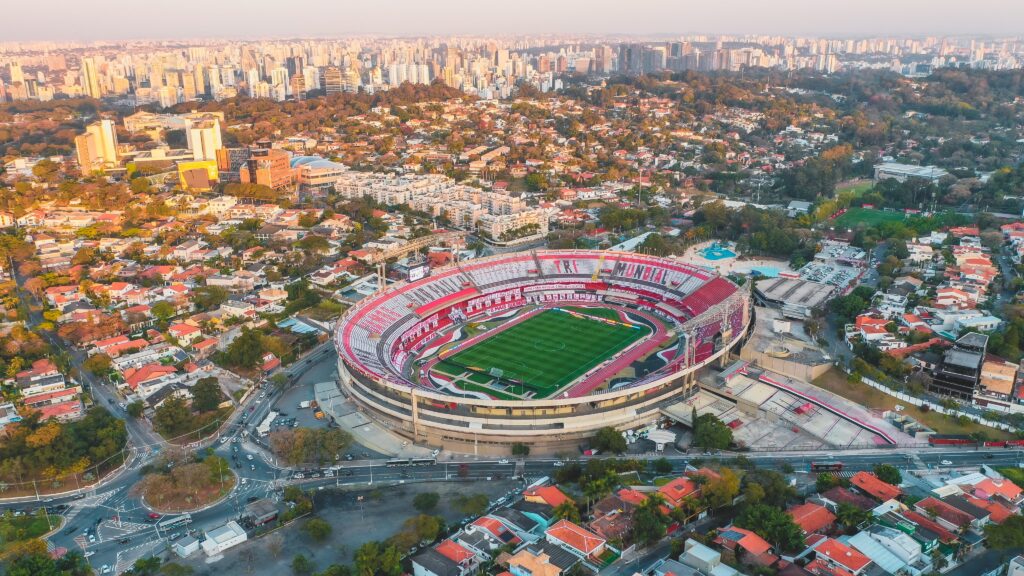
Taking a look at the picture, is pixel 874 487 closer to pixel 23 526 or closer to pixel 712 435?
pixel 712 435

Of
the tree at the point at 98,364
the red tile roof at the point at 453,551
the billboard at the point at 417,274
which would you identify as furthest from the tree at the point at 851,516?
the tree at the point at 98,364

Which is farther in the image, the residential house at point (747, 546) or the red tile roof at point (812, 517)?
the red tile roof at point (812, 517)

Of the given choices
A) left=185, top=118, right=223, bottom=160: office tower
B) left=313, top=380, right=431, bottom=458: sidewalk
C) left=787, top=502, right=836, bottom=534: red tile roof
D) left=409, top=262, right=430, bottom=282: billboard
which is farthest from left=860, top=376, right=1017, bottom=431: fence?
left=185, top=118, right=223, bottom=160: office tower

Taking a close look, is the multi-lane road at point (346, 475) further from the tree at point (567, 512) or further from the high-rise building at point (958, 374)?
the tree at point (567, 512)

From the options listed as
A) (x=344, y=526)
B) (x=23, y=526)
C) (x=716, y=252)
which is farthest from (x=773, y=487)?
(x=716, y=252)

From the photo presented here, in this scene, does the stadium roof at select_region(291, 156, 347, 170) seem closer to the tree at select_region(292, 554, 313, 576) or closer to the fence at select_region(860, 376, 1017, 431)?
the fence at select_region(860, 376, 1017, 431)
